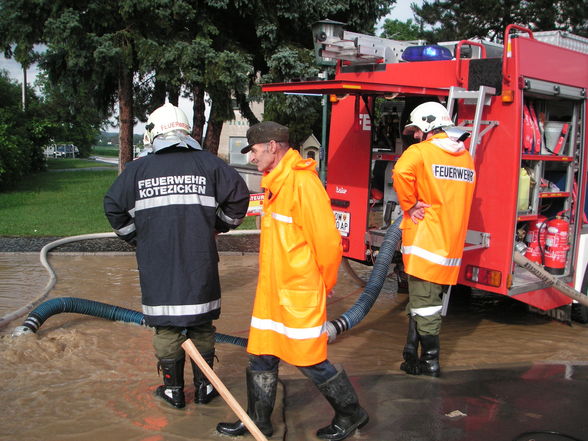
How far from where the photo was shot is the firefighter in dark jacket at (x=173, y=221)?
371cm

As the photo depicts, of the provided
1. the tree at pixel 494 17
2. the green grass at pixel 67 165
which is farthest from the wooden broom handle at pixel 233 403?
the green grass at pixel 67 165

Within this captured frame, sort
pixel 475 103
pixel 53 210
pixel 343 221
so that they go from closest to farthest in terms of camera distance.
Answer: pixel 475 103 → pixel 343 221 → pixel 53 210

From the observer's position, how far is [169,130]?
386 centimetres

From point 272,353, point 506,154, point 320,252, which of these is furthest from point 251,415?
point 506,154

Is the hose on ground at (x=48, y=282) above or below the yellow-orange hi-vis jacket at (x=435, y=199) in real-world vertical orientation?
below

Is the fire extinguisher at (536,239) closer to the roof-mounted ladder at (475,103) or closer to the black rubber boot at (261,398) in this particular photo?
the roof-mounted ladder at (475,103)

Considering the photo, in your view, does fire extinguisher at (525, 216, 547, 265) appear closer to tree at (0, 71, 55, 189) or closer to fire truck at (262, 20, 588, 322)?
fire truck at (262, 20, 588, 322)

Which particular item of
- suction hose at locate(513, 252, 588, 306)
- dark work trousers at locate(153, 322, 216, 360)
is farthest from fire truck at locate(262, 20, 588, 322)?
dark work trousers at locate(153, 322, 216, 360)

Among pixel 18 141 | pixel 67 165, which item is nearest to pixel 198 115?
pixel 18 141

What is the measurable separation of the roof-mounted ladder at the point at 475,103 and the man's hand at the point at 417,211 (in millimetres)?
818

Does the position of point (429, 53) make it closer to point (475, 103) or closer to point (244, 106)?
point (475, 103)

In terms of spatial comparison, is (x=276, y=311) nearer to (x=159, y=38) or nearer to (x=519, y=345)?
(x=519, y=345)

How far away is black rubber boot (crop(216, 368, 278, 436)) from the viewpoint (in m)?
3.53

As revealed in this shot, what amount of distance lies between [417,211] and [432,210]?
0.39ft
